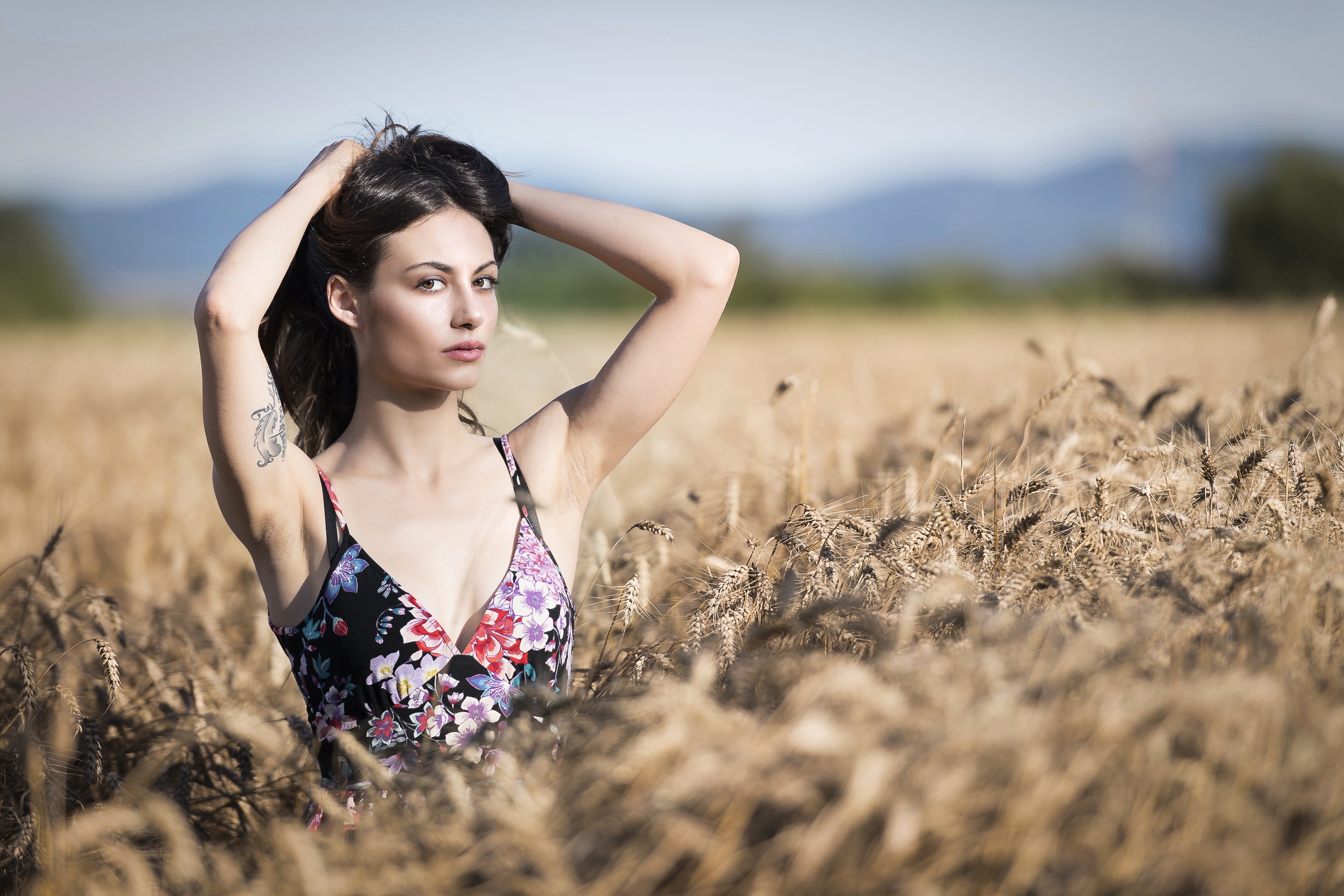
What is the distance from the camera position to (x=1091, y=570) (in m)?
1.63

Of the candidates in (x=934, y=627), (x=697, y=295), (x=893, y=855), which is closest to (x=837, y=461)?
(x=697, y=295)

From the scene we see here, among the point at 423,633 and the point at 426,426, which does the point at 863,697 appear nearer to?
the point at 423,633

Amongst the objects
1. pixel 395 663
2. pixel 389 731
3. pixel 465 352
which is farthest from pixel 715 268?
pixel 389 731

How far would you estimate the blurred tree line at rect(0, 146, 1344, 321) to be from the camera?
23.2 metres

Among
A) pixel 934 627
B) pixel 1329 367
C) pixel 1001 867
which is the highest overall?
pixel 1329 367

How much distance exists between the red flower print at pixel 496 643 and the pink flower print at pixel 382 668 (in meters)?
0.13

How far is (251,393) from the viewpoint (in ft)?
5.09

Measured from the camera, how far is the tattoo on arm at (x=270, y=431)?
1556 millimetres

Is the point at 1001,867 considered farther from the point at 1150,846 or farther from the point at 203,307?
the point at 203,307

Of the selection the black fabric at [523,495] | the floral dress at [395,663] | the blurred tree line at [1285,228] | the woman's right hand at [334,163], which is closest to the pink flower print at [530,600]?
the floral dress at [395,663]

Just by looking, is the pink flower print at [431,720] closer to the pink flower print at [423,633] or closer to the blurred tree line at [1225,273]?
the pink flower print at [423,633]

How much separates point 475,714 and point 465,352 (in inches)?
27.6

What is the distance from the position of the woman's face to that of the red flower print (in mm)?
469

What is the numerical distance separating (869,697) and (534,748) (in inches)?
22.4
